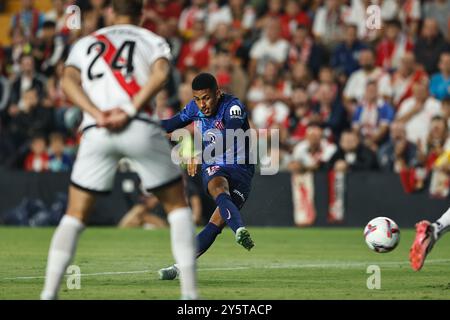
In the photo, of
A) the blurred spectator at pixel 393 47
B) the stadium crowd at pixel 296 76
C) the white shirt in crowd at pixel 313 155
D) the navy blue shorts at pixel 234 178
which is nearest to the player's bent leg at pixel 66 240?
the navy blue shorts at pixel 234 178

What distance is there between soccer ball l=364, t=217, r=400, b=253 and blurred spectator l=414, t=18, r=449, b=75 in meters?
9.74

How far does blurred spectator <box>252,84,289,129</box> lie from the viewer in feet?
67.7

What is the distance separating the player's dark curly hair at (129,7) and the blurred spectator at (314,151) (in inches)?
476

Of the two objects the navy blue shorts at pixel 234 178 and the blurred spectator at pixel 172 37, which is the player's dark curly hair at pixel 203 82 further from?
the blurred spectator at pixel 172 37

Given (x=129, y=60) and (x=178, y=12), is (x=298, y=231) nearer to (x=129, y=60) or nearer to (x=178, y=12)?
(x=178, y=12)

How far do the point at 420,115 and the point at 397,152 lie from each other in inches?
34.8

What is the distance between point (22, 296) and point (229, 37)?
1396 cm

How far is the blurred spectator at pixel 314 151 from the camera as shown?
65.2ft

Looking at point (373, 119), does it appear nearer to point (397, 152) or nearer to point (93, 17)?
point (397, 152)

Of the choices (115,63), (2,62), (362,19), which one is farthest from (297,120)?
(115,63)

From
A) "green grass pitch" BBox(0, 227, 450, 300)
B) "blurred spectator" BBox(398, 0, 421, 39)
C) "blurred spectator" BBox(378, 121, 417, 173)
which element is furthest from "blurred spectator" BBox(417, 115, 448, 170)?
"blurred spectator" BBox(398, 0, 421, 39)

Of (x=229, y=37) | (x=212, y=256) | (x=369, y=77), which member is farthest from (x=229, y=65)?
(x=212, y=256)

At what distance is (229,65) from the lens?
21125 mm

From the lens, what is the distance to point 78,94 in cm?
758
